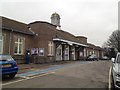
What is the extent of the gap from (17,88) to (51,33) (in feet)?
68.2

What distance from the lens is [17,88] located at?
816cm

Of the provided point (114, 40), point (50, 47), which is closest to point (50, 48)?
point (50, 47)

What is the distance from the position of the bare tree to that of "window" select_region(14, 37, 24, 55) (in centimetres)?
4547

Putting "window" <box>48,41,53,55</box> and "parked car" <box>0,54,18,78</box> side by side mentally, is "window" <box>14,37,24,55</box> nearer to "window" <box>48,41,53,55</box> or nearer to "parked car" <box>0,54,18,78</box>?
"window" <box>48,41,53,55</box>

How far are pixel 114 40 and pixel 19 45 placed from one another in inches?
1913

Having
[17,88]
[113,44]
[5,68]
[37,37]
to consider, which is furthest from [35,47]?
[113,44]

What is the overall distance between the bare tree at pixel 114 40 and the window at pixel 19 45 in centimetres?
4547

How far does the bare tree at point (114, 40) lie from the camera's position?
2477 inches

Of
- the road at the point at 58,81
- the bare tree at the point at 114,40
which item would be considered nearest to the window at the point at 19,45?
the road at the point at 58,81

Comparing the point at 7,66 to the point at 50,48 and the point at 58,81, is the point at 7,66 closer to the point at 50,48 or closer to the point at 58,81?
the point at 58,81

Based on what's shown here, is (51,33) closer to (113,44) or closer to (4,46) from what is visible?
(4,46)

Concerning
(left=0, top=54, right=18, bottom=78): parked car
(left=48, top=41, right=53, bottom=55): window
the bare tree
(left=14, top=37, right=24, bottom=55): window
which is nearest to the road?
(left=0, top=54, right=18, bottom=78): parked car

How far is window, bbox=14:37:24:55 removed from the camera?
22.8 meters

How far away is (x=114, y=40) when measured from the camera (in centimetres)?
6456
